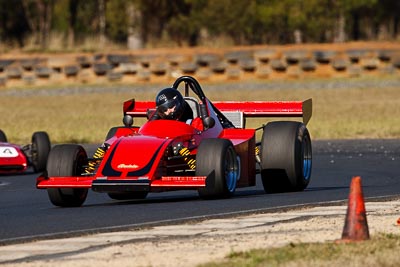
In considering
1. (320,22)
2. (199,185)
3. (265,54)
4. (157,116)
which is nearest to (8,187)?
(157,116)

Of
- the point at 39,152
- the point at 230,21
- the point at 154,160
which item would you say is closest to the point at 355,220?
the point at 154,160

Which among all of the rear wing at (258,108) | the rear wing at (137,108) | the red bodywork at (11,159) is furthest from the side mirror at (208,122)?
the red bodywork at (11,159)

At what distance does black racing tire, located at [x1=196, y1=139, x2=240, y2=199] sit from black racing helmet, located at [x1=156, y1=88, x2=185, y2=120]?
1181 mm

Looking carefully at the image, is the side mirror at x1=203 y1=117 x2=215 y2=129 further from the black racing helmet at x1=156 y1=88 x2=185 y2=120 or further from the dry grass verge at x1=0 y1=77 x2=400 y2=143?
the dry grass verge at x1=0 y1=77 x2=400 y2=143

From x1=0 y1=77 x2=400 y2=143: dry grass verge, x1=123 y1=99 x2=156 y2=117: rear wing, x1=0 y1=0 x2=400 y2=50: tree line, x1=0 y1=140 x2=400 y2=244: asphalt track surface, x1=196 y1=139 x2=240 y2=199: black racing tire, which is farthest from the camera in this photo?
x1=0 y1=0 x2=400 y2=50: tree line

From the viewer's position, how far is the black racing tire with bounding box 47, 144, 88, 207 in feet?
44.2

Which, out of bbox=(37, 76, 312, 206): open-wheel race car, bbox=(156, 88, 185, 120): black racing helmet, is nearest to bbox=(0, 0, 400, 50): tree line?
bbox=(37, 76, 312, 206): open-wheel race car

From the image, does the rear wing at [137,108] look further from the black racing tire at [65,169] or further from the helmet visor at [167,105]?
the black racing tire at [65,169]

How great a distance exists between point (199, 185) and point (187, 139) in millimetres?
1227

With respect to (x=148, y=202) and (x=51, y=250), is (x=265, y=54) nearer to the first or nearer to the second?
(x=148, y=202)

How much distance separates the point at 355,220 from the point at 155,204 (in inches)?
174

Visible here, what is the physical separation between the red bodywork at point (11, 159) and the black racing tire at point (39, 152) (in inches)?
10.7

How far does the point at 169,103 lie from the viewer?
14.5 metres

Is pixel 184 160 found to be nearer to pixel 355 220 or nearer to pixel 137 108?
pixel 137 108
